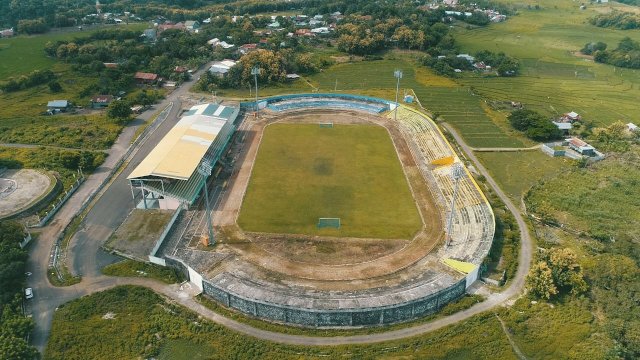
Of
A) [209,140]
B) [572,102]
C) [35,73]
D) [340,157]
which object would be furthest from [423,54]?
[35,73]

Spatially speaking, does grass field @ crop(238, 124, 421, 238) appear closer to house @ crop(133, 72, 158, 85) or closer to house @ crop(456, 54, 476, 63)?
house @ crop(133, 72, 158, 85)

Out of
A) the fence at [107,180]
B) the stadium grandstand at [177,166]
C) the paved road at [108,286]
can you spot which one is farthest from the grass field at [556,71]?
the fence at [107,180]

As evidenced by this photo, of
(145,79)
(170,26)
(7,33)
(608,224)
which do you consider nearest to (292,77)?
(145,79)

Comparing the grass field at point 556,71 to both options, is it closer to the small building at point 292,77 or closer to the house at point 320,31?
the small building at point 292,77

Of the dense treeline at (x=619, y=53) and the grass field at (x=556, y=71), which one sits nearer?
the grass field at (x=556, y=71)

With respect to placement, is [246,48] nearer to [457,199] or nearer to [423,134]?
[423,134]

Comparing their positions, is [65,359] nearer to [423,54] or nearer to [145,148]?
[145,148]

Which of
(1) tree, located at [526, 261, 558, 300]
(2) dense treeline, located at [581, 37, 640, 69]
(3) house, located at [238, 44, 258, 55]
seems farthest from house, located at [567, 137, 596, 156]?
(3) house, located at [238, 44, 258, 55]
